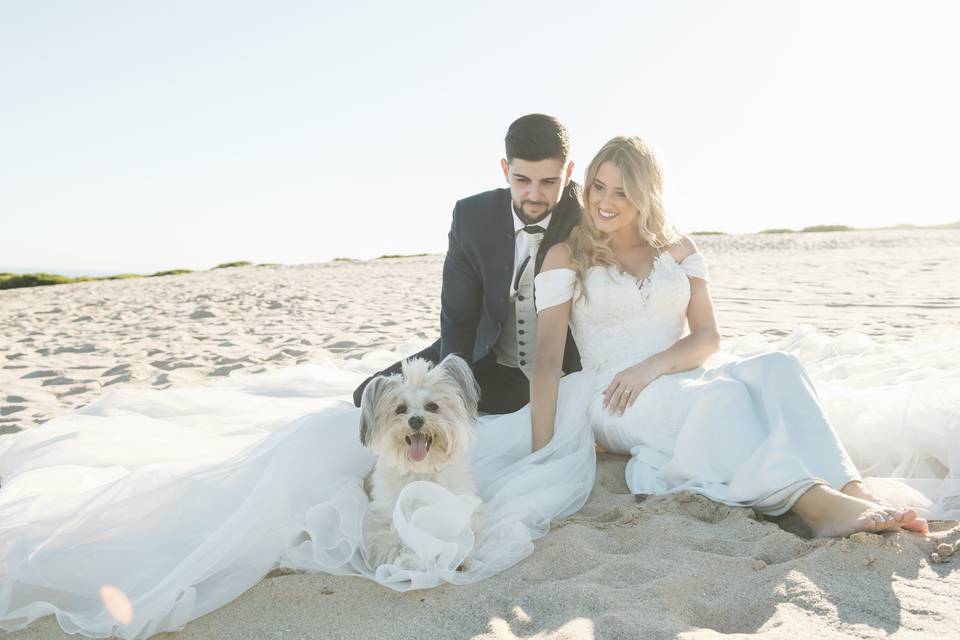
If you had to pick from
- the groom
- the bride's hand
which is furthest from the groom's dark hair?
the bride's hand

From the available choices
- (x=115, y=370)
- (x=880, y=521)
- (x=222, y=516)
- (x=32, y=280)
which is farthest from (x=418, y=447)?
(x=32, y=280)

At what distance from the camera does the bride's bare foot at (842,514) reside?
113 inches

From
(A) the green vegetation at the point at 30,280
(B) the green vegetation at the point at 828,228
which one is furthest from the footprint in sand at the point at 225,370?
(B) the green vegetation at the point at 828,228

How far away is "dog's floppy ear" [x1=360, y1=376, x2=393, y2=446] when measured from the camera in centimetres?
321

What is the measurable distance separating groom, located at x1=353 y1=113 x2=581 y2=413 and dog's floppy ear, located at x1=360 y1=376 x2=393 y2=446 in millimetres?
1050

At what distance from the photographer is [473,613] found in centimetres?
263

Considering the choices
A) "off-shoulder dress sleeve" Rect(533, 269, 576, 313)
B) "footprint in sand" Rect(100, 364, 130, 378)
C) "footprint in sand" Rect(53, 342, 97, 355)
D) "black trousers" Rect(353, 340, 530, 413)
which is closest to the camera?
"off-shoulder dress sleeve" Rect(533, 269, 576, 313)

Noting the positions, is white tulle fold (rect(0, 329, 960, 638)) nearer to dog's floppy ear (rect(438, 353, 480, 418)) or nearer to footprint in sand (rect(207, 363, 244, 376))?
dog's floppy ear (rect(438, 353, 480, 418))

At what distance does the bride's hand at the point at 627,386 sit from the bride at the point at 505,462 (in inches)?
0.4

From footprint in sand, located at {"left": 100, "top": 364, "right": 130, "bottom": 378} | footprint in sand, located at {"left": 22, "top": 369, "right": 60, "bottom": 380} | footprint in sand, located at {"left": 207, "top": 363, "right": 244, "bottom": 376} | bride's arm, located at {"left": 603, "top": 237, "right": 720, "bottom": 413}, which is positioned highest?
→ bride's arm, located at {"left": 603, "top": 237, "right": 720, "bottom": 413}

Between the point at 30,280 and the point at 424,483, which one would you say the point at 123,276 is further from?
the point at 424,483

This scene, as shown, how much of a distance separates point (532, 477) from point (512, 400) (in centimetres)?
113

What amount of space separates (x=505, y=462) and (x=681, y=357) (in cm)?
114

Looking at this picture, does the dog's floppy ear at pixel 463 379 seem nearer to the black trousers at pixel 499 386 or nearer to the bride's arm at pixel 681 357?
the bride's arm at pixel 681 357
